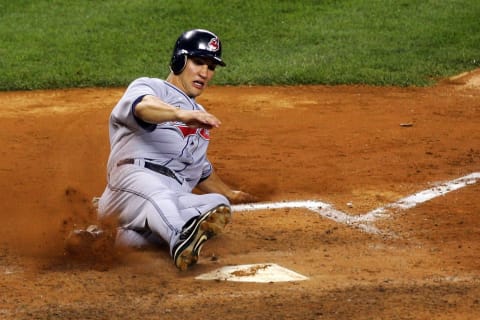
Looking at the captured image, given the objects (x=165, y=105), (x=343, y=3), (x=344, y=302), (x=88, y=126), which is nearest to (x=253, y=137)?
(x=88, y=126)

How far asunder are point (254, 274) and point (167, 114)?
1.03 meters

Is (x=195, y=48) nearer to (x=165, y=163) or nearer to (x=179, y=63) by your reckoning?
(x=179, y=63)

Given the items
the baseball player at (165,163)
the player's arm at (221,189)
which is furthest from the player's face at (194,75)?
the player's arm at (221,189)

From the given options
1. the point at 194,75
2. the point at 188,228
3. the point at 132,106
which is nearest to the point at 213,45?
the point at 194,75

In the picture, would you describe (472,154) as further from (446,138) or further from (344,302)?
(344,302)

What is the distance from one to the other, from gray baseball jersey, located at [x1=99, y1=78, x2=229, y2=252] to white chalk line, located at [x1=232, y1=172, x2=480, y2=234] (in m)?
0.79

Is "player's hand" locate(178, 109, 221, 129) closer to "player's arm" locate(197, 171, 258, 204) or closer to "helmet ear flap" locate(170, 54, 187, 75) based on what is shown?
"helmet ear flap" locate(170, 54, 187, 75)

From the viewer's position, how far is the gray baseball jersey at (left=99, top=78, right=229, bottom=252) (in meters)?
6.70

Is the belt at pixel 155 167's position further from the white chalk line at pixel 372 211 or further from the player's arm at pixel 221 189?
the white chalk line at pixel 372 211

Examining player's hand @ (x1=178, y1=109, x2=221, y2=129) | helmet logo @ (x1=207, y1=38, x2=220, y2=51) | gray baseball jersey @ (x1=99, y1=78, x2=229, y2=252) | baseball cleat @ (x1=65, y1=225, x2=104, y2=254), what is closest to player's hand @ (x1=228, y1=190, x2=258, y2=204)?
gray baseball jersey @ (x1=99, y1=78, x2=229, y2=252)

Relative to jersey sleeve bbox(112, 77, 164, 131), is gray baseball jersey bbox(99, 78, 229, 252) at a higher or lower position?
lower

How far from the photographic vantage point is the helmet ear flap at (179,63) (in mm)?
7184

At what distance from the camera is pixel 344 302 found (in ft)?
18.6

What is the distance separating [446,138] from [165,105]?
12.4 ft
